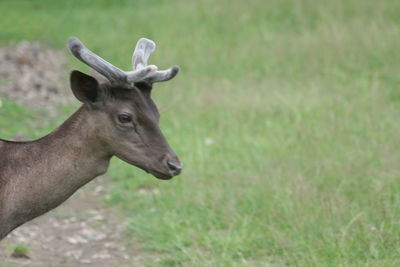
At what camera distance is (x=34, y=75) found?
1209 centimetres

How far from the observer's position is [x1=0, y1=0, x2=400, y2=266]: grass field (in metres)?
6.38

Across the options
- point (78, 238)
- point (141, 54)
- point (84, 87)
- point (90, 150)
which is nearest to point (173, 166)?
point (90, 150)

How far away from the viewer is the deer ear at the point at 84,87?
16.1 ft

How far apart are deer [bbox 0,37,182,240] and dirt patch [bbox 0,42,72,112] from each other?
5710mm

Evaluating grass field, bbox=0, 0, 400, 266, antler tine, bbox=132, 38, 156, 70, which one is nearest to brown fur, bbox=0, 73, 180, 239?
antler tine, bbox=132, 38, 156, 70

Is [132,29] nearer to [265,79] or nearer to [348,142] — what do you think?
[265,79]

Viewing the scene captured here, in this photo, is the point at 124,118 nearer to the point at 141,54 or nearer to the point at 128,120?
the point at 128,120

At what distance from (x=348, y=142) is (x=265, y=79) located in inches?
110

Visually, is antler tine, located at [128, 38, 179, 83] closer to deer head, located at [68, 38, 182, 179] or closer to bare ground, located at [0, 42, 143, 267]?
deer head, located at [68, 38, 182, 179]

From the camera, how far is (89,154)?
501 cm

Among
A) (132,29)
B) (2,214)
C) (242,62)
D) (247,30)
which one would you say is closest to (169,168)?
(2,214)

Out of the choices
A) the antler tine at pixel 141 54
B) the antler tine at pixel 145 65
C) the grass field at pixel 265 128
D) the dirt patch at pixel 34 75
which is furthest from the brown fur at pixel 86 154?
the dirt patch at pixel 34 75

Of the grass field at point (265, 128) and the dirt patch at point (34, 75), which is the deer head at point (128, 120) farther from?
the dirt patch at point (34, 75)

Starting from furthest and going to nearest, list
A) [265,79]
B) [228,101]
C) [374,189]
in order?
[265,79]
[228,101]
[374,189]
